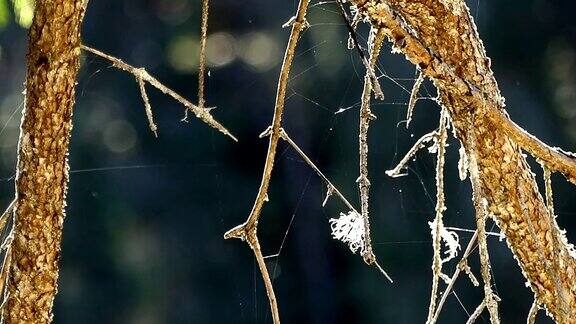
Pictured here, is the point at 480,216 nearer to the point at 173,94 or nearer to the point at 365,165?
the point at 365,165

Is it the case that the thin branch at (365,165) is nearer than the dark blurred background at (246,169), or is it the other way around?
the thin branch at (365,165)

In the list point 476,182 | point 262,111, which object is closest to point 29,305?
point 476,182

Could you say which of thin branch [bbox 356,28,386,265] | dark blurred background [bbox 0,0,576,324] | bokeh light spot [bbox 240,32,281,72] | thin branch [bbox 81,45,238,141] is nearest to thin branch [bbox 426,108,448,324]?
thin branch [bbox 356,28,386,265]

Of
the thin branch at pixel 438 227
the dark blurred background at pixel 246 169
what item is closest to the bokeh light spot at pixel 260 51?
the dark blurred background at pixel 246 169

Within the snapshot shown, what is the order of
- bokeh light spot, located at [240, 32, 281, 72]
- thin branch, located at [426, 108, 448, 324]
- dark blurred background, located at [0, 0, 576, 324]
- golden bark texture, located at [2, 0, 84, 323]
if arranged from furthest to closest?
bokeh light spot, located at [240, 32, 281, 72], dark blurred background, located at [0, 0, 576, 324], thin branch, located at [426, 108, 448, 324], golden bark texture, located at [2, 0, 84, 323]

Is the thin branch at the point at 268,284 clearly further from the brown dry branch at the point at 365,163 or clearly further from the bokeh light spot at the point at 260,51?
the bokeh light spot at the point at 260,51

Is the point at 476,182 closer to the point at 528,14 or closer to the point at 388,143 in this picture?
the point at 388,143

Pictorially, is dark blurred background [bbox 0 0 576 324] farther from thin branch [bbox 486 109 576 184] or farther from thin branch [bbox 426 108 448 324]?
thin branch [bbox 486 109 576 184]
